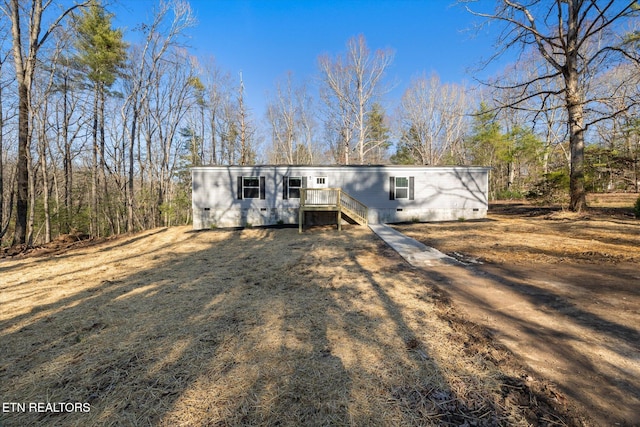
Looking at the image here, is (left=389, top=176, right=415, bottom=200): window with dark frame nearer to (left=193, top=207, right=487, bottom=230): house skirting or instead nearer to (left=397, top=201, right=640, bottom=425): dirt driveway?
(left=193, top=207, right=487, bottom=230): house skirting

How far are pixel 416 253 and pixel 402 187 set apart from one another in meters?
7.70

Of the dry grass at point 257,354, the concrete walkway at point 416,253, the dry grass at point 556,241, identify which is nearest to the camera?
the dry grass at point 257,354

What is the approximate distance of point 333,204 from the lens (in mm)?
11766

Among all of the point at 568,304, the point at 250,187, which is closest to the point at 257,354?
the point at 568,304

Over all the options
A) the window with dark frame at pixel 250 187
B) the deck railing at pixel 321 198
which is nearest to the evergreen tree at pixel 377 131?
the deck railing at pixel 321 198

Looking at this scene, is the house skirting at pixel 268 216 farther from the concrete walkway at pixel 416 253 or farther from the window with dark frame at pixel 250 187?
the concrete walkway at pixel 416 253

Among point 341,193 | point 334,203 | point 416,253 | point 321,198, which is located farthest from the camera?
point 341,193

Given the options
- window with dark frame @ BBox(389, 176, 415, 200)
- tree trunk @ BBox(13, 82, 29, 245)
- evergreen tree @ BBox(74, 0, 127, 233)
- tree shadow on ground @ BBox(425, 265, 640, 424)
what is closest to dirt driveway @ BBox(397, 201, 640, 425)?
tree shadow on ground @ BBox(425, 265, 640, 424)

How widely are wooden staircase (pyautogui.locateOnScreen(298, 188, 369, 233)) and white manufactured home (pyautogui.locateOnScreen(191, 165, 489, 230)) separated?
0.10 meters

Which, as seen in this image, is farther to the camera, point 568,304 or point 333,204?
point 333,204

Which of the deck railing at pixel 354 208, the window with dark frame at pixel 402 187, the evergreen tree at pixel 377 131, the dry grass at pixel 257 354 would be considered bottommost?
the dry grass at pixel 257 354

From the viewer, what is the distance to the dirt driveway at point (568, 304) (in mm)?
1996

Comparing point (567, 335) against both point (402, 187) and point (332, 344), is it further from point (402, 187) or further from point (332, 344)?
point (402, 187)

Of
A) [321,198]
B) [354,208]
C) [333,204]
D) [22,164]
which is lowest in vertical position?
[354,208]
